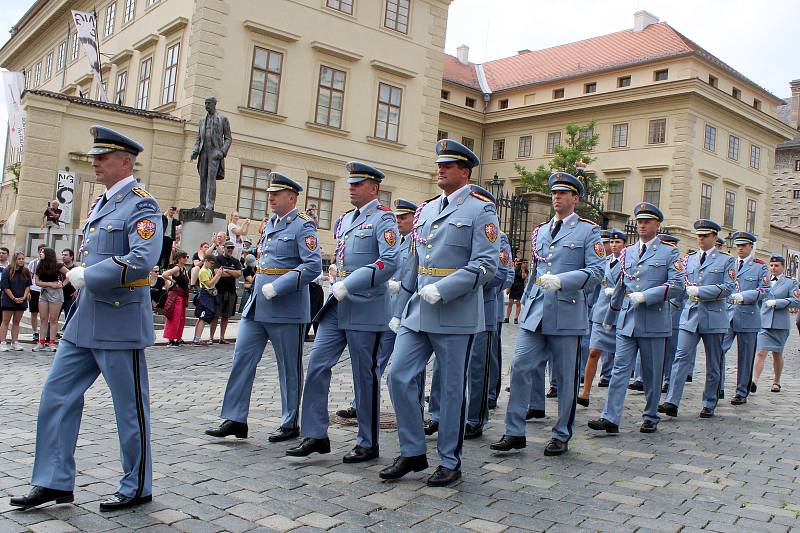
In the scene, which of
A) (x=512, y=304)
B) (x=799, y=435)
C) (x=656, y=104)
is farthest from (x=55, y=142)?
(x=656, y=104)

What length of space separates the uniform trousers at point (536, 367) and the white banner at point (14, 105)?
944 inches

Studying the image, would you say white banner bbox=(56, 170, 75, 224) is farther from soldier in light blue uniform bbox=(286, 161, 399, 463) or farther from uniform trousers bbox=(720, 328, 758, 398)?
uniform trousers bbox=(720, 328, 758, 398)

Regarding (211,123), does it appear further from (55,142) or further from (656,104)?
(656,104)

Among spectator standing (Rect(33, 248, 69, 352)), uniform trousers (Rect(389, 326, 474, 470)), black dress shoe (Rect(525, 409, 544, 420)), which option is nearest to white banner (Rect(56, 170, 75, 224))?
spectator standing (Rect(33, 248, 69, 352))

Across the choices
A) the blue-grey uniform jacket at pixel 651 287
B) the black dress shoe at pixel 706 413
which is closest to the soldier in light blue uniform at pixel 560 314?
the blue-grey uniform jacket at pixel 651 287

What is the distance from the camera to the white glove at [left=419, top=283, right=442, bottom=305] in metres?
5.16

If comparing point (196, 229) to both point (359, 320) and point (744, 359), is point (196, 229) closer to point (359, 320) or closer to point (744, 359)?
point (744, 359)

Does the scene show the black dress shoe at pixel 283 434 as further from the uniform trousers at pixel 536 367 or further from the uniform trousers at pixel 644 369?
the uniform trousers at pixel 644 369

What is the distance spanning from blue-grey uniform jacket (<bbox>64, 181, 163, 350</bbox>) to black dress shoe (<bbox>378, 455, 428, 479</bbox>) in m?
1.82

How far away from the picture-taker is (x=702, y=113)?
130 ft

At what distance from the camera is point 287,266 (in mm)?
6465

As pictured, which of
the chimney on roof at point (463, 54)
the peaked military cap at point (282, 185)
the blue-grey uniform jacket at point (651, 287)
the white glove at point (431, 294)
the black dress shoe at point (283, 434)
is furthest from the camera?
the chimney on roof at point (463, 54)

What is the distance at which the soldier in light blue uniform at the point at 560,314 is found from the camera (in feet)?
21.3

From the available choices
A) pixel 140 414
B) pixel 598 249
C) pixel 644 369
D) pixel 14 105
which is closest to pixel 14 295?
pixel 140 414
